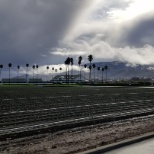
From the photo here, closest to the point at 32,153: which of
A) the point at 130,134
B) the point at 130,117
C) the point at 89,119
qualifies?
the point at 130,134

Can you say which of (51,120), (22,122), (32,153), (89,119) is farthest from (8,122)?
(32,153)

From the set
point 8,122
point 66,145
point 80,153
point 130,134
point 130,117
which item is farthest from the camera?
point 130,117

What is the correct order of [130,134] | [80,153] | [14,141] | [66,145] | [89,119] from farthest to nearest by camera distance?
[89,119] → [130,134] → [14,141] → [66,145] → [80,153]

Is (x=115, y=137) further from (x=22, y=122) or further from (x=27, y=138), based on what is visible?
(x=22, y=122)

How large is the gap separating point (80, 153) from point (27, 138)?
337 cm

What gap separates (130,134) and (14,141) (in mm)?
3944

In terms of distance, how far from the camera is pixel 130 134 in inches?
481

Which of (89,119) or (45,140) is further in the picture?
(89,119)

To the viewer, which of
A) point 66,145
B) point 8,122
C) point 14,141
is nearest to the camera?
point 66,145

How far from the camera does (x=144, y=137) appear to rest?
37.1 feet

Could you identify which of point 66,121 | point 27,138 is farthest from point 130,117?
point 27,138

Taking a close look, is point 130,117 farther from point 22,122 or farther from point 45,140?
point 45,140

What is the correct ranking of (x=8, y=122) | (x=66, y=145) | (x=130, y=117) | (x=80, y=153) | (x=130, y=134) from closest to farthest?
(x=80, y=153) < (x=66, y=145) < (x=130, y=134) < (x=8, y=122) < (x=130, y=117)

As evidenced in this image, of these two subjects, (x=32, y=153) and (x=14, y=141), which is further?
(x=14, y=141)
